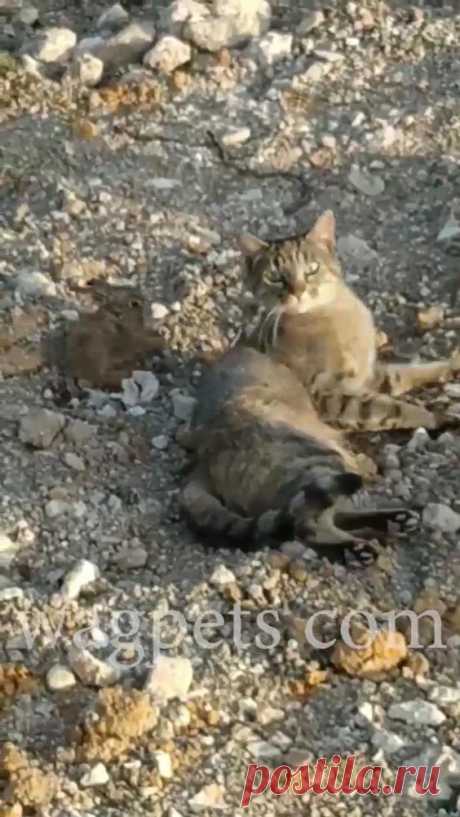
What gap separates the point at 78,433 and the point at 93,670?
1209mm

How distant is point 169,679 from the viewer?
465 cm

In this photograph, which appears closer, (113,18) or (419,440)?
(419,440)

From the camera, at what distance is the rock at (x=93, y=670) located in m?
4.71

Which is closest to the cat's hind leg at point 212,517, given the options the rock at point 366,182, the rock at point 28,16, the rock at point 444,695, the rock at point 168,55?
the rock at point 444,695

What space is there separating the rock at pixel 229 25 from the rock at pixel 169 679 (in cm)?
354

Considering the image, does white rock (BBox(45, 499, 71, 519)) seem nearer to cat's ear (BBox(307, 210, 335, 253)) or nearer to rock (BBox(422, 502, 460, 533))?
rock (BBox(422, 502, 460, 533))

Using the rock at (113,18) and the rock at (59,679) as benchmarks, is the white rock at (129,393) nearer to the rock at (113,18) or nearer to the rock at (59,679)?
the rock at (59,679)

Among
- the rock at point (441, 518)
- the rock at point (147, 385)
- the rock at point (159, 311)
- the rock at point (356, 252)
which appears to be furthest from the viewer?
the rock at point (356, 252)

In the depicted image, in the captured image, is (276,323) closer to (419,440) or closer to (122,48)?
(419,440)

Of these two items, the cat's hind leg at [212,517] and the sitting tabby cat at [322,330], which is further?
the sitting tabby cat at [322,330]

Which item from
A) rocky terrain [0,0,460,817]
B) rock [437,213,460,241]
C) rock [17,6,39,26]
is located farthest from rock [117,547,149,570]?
rock [17,6,39,26]

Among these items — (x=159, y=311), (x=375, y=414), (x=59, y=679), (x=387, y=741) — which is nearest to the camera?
(x=387, y=741)

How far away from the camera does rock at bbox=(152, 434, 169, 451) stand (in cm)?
582

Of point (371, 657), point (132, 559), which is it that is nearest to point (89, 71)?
point (132, 559)
